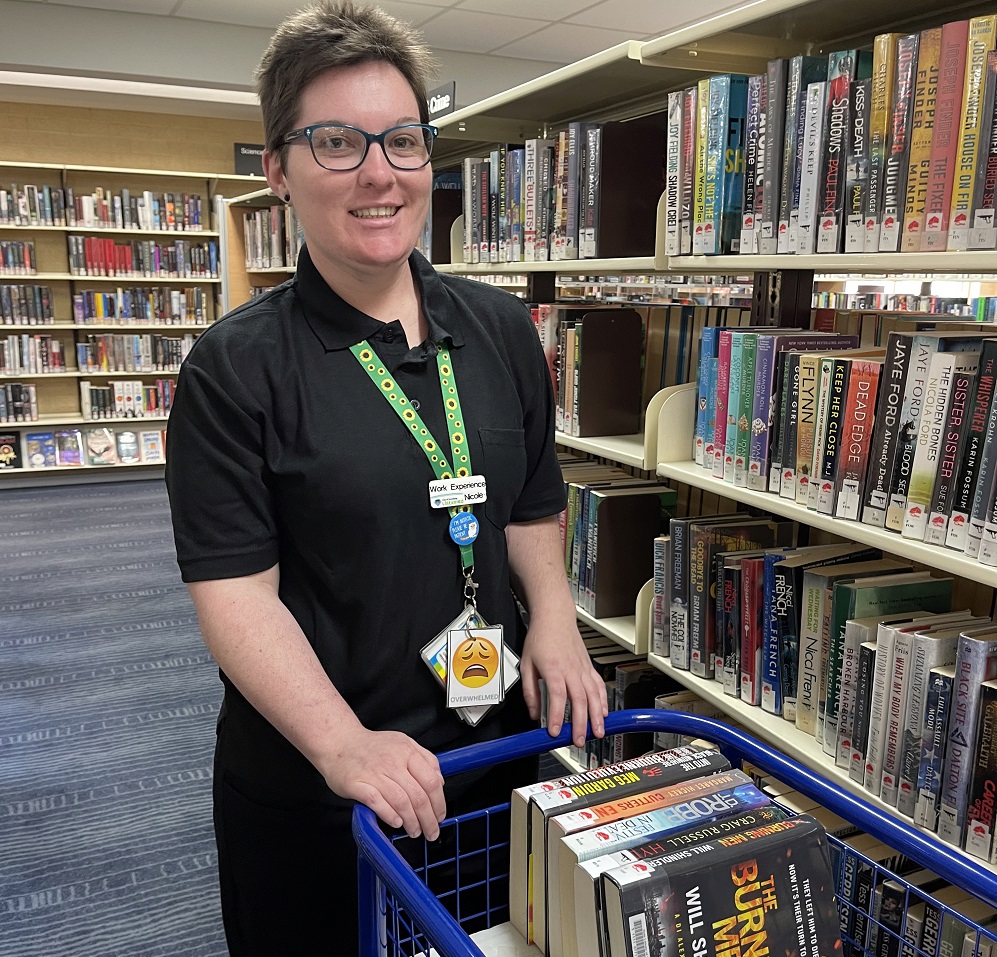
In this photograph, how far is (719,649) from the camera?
1.89 metres

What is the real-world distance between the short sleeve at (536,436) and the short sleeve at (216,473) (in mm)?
415

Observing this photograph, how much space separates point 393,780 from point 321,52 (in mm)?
838

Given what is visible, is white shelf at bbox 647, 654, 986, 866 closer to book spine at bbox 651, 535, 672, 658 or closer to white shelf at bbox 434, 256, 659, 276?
book spine at bbox 651, 535, 672, 658

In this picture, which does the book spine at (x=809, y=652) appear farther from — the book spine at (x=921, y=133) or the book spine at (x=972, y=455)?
the book spine at (x=921, y=133)

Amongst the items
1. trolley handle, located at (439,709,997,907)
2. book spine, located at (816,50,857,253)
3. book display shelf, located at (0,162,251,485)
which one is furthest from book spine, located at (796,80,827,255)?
book display shelf, located at (0,162,251,485)

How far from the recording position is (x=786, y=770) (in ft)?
3.16

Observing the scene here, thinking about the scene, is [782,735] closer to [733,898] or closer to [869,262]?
[869,262]

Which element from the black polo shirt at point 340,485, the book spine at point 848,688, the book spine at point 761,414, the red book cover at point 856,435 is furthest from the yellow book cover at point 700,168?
the book spine at point 848,688

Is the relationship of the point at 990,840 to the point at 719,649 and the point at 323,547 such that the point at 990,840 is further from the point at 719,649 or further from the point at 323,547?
the point at 323,547

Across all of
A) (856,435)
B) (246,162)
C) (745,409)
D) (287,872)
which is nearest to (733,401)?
(745,409)

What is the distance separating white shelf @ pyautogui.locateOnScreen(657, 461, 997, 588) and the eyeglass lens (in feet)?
3.00

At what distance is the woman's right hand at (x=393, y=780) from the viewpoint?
3.05 feet

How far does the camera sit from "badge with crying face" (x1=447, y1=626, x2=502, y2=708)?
120cm

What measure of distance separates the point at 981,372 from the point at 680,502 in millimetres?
1269
